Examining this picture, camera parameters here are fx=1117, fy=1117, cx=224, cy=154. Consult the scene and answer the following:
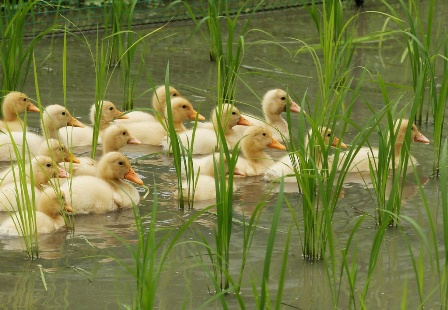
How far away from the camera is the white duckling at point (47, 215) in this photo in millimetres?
5664

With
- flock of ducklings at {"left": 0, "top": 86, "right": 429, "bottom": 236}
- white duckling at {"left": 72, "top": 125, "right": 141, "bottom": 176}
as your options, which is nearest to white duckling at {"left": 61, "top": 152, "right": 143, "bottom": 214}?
flock of ducklings at {"left": 0, "top": 86, "right": 429, "bottom": 236}

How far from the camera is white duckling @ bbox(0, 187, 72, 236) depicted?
18.6 feet

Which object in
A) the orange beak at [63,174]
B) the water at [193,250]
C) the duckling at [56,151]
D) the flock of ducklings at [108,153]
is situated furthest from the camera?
the duckling at [56,151]

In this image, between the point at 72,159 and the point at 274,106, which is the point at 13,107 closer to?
the point at 72,159

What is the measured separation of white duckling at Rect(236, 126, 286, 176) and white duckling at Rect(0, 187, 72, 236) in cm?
152

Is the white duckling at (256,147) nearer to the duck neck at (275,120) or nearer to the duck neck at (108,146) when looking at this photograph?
the duck neck at (275,120)

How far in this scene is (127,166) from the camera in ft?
20.8

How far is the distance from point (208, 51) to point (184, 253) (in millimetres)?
4837

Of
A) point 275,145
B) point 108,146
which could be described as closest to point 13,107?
point 108,146

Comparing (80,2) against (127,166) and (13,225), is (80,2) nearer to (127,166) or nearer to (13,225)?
(127,166)

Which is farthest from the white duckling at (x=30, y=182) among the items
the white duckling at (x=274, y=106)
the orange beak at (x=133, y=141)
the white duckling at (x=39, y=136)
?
the white duckling at (x=274, y=106)

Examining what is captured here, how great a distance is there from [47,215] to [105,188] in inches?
17.4

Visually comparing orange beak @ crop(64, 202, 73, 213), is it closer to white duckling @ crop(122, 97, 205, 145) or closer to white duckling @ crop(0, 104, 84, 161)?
white duckling @ crop(0, 104, 84, 161)

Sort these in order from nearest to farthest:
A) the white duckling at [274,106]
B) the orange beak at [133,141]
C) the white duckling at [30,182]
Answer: the white duckling at [30,182], the orange beak at [133,141], the white duckling at [274,106]
